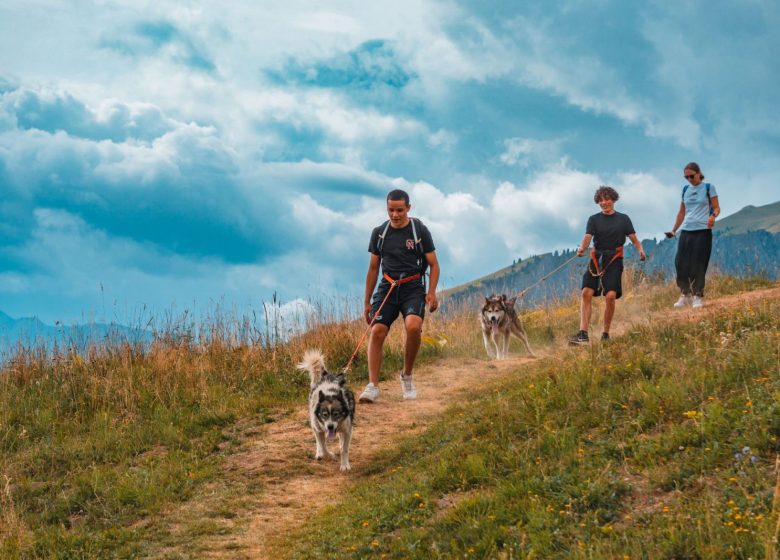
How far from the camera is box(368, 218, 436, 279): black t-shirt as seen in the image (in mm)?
9055

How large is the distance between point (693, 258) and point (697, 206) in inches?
43.6

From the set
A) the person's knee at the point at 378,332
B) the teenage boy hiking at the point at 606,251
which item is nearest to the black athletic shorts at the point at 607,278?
the teenage boy hiking at the point at 606,251

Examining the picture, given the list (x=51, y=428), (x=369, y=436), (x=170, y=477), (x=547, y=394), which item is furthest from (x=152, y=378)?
(x=547, y=394)

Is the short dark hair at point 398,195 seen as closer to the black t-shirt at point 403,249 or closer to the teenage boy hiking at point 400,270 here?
the teenage boy hiking at point 400,270

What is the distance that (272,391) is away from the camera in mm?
11094

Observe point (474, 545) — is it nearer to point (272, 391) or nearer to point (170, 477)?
point (170, 477)

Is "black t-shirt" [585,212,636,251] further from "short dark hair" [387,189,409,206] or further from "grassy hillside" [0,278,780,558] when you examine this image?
"short dark hair" [387,189,409,206]

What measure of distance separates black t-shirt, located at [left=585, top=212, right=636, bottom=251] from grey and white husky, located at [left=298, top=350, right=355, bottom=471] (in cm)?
556

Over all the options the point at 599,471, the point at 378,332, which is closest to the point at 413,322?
the point at 378,332

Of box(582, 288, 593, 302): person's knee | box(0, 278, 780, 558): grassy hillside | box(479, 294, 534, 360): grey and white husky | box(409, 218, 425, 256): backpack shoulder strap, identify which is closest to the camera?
box(0, 278, 780, 558): grassy hillside

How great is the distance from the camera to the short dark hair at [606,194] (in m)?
11.1

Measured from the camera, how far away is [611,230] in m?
11.0

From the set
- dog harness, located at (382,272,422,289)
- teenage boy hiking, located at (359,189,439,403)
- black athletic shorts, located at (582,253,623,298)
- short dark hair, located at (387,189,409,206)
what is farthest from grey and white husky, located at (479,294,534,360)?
short dark hair, located at (387,189,409,206)

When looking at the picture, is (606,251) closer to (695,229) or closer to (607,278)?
(607,278)
